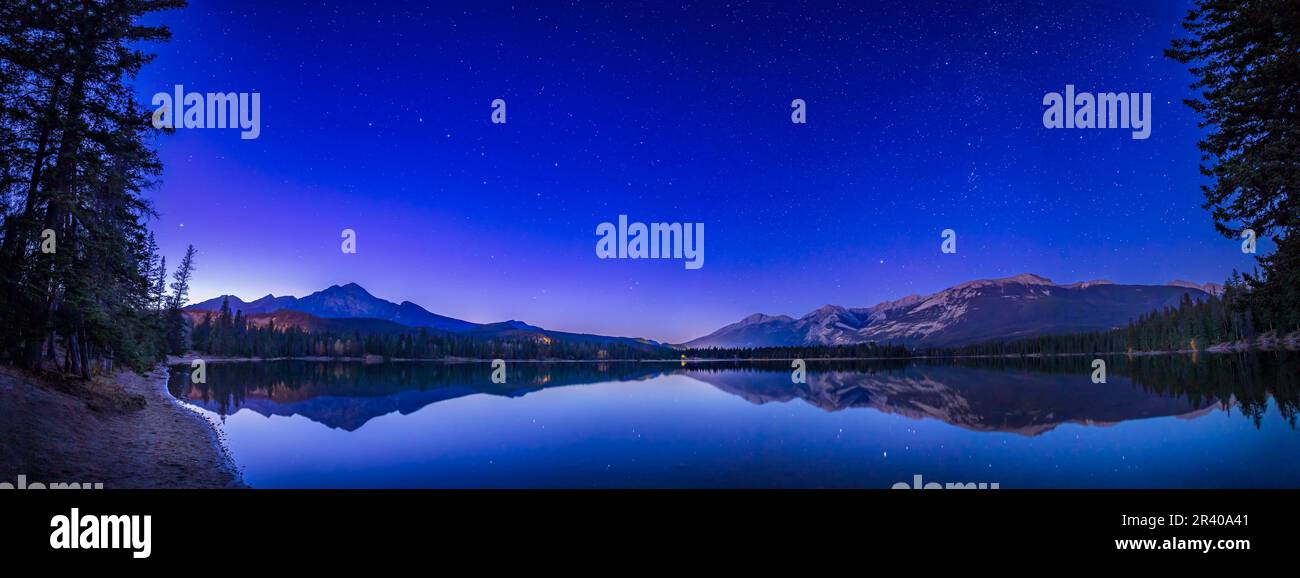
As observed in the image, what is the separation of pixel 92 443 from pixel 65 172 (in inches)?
597

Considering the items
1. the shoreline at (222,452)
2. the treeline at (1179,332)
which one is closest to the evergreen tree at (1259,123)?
the shoreline at (222,452)

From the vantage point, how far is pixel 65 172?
22.8m

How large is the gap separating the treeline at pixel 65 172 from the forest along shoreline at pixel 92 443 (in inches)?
109

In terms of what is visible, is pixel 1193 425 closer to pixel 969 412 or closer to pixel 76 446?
pixel 969 412

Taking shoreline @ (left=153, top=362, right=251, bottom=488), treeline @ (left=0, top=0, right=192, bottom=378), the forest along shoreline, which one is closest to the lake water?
shoreline @ (left=153, top=362, right=251, bottom=488)

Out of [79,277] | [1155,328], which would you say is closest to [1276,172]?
[79,277]

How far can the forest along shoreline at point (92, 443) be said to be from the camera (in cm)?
1338

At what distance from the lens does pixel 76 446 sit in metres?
15.7

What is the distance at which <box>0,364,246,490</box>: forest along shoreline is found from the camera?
13383 mm

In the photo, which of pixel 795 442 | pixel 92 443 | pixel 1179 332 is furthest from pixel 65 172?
pixel 1179 332

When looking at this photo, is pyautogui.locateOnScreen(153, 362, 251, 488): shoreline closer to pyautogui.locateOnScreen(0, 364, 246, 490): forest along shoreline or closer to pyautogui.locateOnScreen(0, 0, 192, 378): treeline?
pyautogui.locateOnScreen(0, 364, 246, 490): forest along shoreline

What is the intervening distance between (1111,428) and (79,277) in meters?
52.2

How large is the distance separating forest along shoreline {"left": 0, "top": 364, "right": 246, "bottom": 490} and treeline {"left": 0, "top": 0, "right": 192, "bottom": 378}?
2768 mm

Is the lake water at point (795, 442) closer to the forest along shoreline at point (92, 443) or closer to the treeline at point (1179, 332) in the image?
the forest along shoreline at point (92, 443)
